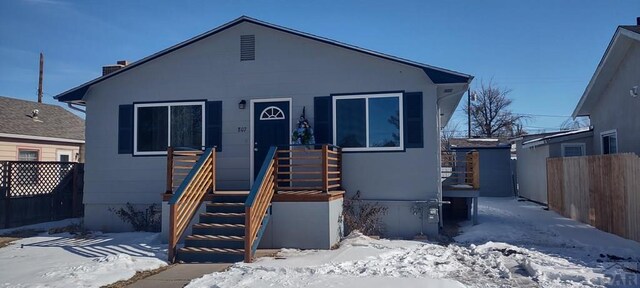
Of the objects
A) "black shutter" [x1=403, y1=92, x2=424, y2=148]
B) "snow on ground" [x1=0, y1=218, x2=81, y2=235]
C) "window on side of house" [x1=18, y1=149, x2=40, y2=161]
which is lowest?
"snow on ground" [x1=0, y1=218, x2=81, y2=235]

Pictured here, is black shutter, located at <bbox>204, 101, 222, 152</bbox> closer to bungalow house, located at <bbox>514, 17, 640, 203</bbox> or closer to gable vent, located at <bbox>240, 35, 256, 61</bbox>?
gable vent, located at <bbox>240, 35, 256, 61</bbox>

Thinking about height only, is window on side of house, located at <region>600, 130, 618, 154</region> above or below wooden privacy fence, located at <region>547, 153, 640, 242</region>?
above

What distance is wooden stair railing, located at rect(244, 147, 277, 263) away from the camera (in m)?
7.54

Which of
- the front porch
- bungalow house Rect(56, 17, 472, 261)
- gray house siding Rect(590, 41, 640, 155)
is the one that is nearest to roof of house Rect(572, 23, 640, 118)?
gray house siding Rect(590, 41, 640, 155)

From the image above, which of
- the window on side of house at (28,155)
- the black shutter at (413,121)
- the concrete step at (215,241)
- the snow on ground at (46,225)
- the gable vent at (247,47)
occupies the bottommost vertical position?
the snow on ground at (46,225)

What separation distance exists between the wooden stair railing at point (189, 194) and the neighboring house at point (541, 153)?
1177cm

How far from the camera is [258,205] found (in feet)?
26.5

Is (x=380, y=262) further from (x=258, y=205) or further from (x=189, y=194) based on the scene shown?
(x=189, y=194)

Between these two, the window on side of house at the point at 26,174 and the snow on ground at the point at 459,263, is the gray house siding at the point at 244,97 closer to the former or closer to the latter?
the snow on ground at the point at 459,263

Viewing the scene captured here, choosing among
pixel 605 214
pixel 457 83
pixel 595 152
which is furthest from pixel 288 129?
pixel 595 152

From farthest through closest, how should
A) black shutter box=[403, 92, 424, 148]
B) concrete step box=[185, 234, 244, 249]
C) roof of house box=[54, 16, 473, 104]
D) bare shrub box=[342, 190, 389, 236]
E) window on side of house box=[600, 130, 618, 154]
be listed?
window on side of house box=[600, 130, 618, 154] → black shutter box=[403, 92, 424, 148] → bare shrub box=[342, 190, 389, 236] → roof of house box=[54, 16, 473, 104] → concrete step box=[185, 234, 244, 249]

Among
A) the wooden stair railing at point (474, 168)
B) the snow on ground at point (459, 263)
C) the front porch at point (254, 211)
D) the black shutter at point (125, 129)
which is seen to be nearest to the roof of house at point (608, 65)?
the wooden stair railing at point (474, 168)

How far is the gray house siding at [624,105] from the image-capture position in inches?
454

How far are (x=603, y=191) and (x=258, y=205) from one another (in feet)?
25.1
